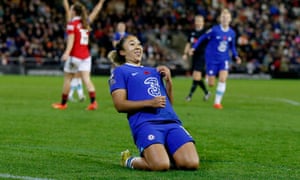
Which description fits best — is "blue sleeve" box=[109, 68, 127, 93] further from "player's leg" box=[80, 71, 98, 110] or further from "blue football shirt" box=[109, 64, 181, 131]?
"player's leg" box=[80, 71, 98, 110]

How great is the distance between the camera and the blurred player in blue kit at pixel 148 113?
8.08 m

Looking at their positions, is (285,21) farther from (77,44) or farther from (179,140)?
(179,140)

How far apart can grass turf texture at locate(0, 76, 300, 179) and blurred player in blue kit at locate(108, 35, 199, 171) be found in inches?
7.0

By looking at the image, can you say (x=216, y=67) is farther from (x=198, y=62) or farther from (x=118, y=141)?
(x=118, y=141)

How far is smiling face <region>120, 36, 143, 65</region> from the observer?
28.9ft

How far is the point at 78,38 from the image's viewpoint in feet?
54.0

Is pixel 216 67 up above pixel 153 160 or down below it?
below

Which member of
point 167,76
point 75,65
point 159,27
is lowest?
point 159,27

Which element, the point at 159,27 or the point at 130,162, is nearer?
the point at 130,162

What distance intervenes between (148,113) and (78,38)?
A: 8.24 metres

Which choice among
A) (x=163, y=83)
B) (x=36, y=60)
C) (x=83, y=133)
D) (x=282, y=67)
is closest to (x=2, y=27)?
(x=36, y=60)

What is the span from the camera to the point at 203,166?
8.43 meters

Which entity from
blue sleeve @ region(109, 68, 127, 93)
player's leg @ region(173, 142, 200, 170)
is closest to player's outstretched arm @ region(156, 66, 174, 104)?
blue sleeve @ region(109, 68, 127, 93)

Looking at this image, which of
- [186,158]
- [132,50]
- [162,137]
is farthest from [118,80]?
[186,158]
